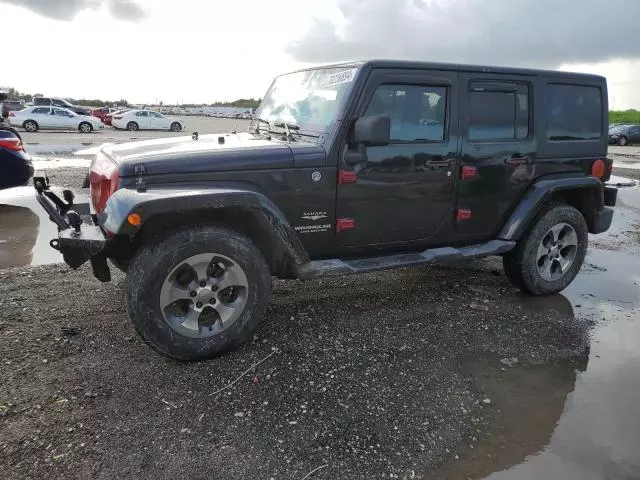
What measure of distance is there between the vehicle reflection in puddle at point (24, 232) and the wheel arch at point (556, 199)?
375cm

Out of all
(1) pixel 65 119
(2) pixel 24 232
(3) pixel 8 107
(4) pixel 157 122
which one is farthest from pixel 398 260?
(4) pixel 157 122

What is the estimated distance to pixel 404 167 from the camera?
4039mm

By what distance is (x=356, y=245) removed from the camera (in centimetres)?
406

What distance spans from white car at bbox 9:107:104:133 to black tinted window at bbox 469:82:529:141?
25.9m

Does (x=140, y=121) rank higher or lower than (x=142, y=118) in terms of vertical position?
lower

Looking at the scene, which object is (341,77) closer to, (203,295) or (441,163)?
(441,163)

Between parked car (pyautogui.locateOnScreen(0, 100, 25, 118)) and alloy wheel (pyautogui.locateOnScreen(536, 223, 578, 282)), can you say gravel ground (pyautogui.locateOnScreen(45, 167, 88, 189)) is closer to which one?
parked car (pyautogui.locateOnScreen(0, 100, 25, 118))

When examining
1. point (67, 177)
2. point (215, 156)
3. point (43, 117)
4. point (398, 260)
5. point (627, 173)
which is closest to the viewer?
point (215, 156)

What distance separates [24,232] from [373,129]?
522cm

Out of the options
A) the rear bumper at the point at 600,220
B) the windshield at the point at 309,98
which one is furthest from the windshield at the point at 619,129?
the windshield at the point at 309,98

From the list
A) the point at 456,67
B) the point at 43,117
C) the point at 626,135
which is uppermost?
the point at 626,135

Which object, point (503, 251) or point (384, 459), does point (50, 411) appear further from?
point (503, 251)

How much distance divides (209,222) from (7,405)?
1.58m

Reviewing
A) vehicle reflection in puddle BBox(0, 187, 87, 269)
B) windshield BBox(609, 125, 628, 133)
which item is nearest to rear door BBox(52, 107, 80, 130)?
vehicle reflection in puddle BBox(0, 187, 87, 269)
